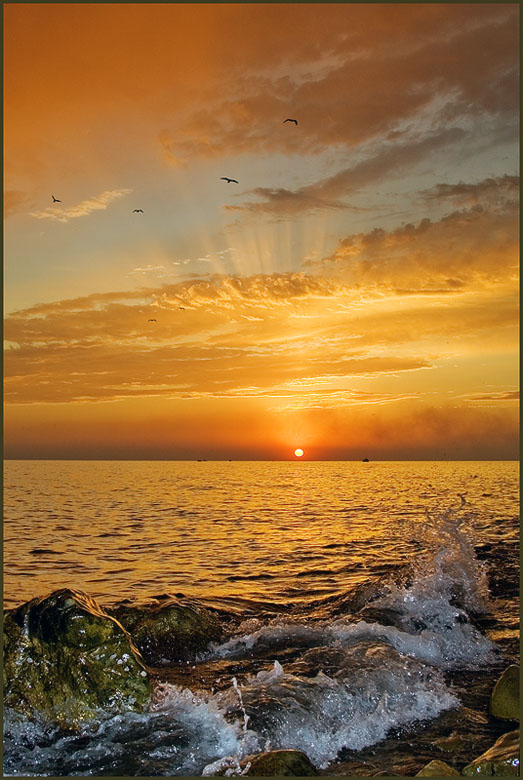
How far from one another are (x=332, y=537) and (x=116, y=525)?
11.8 m

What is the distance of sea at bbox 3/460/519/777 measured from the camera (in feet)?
27.7

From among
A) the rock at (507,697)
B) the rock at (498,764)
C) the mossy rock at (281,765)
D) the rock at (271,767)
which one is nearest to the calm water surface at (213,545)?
the rock at (507,697)

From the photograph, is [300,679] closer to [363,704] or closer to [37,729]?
[363,704]

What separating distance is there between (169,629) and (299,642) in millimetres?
2795

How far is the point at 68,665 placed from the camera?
9.33 m

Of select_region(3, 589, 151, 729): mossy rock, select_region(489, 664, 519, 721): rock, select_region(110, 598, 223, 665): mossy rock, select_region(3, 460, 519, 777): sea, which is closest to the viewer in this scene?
select_region(3, 460, 519, 777): sea

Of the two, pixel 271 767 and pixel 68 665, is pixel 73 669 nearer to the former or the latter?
pixel 68 665

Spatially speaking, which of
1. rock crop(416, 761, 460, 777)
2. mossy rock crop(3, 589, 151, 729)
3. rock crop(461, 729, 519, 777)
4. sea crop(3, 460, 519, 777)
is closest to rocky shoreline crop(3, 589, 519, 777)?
mossy rock crop(3, 589, 151, 729)

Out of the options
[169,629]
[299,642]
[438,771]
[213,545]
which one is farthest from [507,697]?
[213,545]

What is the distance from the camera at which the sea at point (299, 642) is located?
332 inches

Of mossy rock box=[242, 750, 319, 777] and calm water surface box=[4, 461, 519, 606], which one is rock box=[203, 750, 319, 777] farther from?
calm water surface box=[4, 461, 519, 606]

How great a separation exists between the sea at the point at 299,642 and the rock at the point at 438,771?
71 centimetres

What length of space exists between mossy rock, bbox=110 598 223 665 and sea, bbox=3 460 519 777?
0.93 feet

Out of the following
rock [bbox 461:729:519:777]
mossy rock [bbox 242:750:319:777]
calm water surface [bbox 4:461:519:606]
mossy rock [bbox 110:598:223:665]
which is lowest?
calm water surface [bbox 4:461:519:606]
